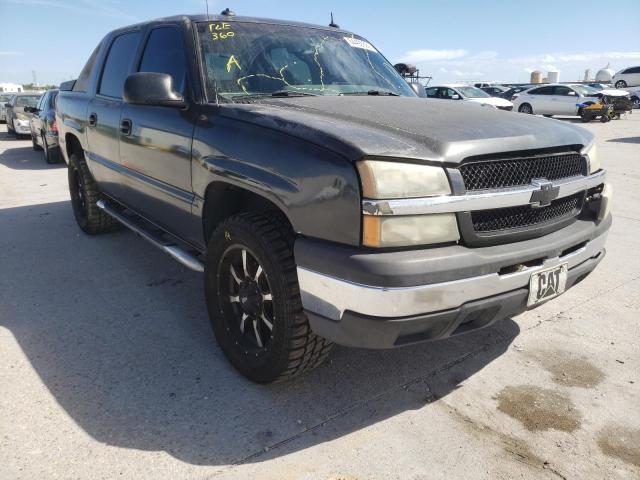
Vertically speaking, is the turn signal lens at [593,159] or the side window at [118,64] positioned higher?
the side window at [118,64]

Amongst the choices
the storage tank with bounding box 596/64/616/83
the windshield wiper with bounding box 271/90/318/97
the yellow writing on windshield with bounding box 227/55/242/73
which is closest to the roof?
the yellow writing on windshield with bounding box 227/55/242/73

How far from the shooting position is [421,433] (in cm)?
231

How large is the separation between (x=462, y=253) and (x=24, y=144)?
55.4ft

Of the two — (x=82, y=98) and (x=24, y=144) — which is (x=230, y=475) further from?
(x=24, y=144)

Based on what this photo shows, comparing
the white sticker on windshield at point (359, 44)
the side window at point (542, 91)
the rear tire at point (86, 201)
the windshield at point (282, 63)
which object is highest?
the white sticker on windshield at point (359, 44)

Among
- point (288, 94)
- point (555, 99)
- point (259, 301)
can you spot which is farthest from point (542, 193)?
point (555, 99)

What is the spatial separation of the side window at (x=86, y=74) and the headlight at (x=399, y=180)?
3870 mm

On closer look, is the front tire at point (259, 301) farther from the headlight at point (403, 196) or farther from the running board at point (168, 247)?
the headlight at point (403, 196)

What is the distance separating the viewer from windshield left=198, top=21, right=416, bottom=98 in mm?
3025

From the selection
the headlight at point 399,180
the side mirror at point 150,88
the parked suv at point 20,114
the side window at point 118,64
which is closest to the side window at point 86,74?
the side window at point 118,64

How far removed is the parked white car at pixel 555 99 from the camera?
67.2 feet

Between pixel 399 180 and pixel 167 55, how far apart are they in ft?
7.03

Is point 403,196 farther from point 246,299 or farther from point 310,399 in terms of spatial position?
point 310,399

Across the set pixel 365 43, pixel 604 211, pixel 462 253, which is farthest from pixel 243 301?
pixel 365 43
